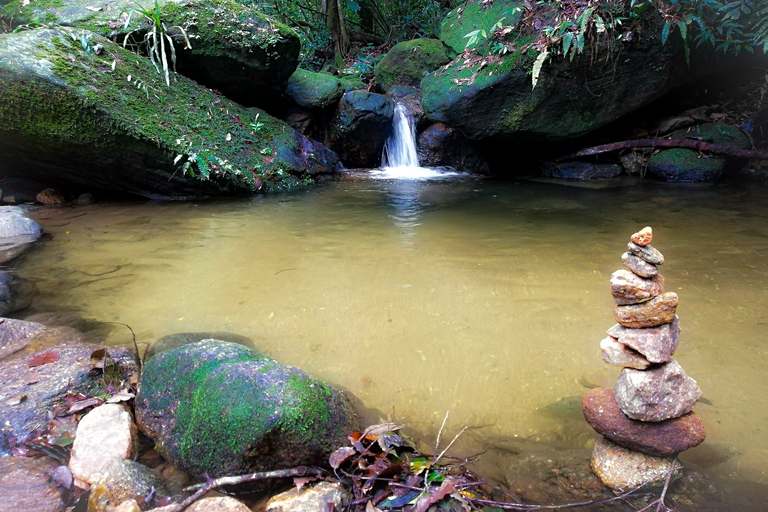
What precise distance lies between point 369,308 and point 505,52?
6166 millimetres

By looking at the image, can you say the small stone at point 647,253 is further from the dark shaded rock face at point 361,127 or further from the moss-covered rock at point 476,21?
the dark shaded rock face at point 361,127

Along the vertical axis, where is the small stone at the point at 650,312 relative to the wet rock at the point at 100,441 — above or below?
above

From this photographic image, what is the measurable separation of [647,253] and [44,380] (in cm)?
302

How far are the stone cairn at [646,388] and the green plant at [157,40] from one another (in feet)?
24.2

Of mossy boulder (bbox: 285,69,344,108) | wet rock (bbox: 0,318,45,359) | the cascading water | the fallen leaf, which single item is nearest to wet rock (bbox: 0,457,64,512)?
the fallen leaf

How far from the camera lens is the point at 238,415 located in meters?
1.88

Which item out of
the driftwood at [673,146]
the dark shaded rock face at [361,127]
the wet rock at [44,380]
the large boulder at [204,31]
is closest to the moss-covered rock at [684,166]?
the driftwood at [673,146]

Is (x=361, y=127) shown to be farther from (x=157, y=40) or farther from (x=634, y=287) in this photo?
(x=634, y=287)

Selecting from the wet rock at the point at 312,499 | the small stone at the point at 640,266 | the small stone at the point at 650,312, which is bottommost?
the wet rock at the point at 312,499

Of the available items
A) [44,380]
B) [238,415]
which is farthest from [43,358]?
[238,415]

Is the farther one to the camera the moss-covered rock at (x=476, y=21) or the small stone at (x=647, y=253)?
the moss-covered rock at (x=476, y=21)

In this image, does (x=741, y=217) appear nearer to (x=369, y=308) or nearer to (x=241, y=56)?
(x=369, y=308)

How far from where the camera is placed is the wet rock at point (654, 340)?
5.82ft

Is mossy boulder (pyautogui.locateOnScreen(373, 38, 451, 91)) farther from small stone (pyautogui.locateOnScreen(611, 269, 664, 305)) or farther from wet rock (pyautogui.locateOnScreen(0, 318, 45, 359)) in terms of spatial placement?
small stone (pyautogui.locateOnScreen(611, 269, 664, 305))
